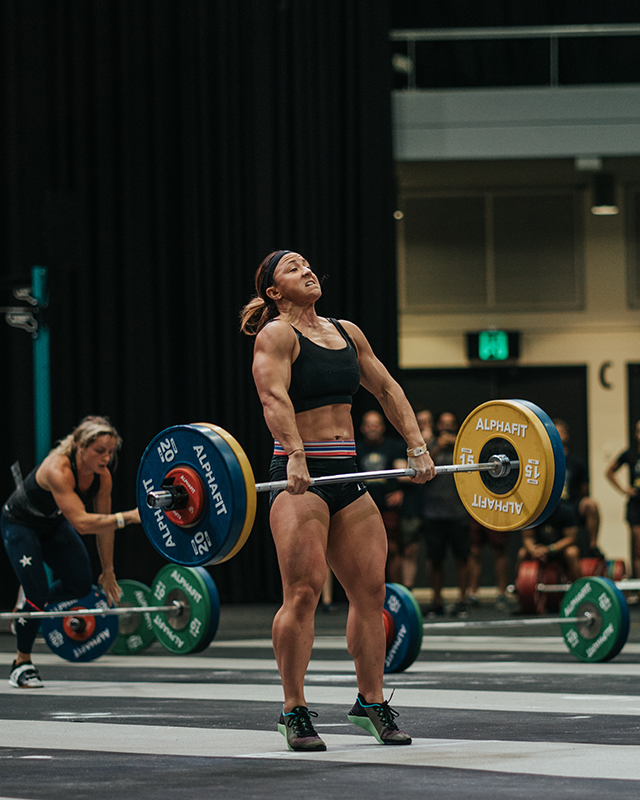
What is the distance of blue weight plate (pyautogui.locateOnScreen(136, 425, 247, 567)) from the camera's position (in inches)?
147

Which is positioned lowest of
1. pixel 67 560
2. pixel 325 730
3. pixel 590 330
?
pixel 325 730

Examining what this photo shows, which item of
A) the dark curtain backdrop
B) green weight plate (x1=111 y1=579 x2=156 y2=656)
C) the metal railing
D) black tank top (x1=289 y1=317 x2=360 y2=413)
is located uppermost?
the metal railing

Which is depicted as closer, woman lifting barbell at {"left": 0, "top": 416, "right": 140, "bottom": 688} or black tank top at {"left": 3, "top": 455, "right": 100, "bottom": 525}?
woman lifting barbell at {"left": 0, "top": 416, "right": 140, "bottom": 688}

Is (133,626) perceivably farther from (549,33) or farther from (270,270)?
(549,33)


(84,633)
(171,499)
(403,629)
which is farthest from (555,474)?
(84,633)

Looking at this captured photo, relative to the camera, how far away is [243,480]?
374cm

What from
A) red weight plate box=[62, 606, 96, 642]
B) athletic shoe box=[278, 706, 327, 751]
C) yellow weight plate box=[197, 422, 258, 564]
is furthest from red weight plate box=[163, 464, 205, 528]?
red weight plate box=[62, 606, 96, 642]

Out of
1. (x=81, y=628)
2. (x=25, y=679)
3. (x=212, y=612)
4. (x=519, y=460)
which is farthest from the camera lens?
(x=81, y=628)

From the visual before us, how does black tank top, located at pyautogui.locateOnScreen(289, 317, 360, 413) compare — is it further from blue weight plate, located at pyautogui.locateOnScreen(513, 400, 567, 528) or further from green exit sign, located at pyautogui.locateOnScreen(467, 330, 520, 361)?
green exit sign, located at pyautogui.locateOnScreen(467, 330, 520, 361)

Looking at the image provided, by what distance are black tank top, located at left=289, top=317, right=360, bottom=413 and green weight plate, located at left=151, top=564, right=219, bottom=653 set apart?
9.75 feet

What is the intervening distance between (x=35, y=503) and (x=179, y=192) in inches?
248

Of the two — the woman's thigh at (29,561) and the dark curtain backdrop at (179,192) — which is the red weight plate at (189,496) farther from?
the dark curtain backdrop at (179,192)

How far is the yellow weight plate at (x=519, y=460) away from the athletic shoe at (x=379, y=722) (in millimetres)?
721

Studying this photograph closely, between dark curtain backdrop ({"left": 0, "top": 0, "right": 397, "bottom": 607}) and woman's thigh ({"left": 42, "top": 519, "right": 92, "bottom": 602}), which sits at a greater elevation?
dark curtain backdrop ({"left": 0, "top": 0, "right": 397, "bottom": 607})
